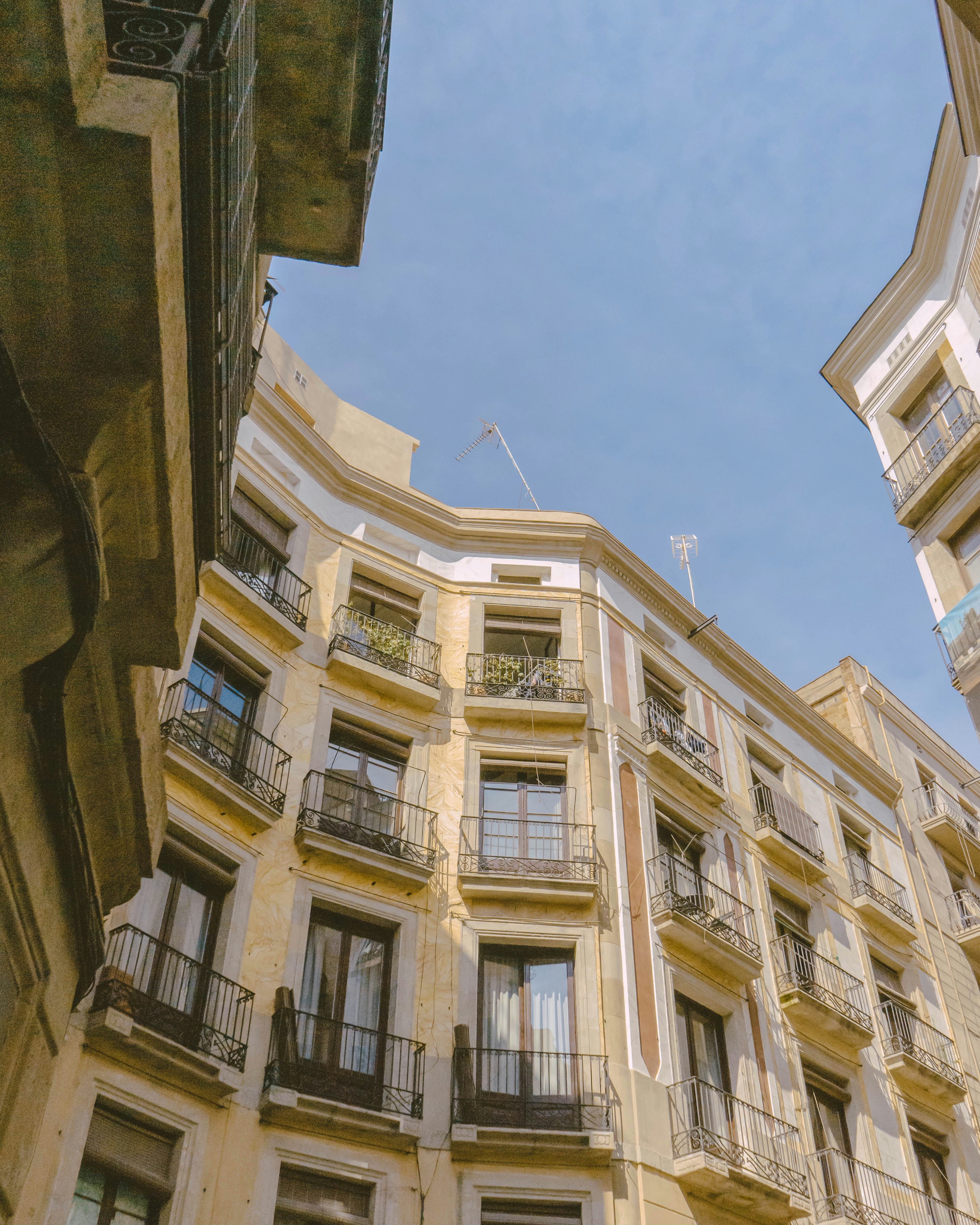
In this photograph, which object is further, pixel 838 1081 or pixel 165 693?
pixel 838 1081

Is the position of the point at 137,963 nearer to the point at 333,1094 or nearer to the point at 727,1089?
the point at 333,1094

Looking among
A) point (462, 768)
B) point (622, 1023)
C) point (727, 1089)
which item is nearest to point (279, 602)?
point (462, 768)

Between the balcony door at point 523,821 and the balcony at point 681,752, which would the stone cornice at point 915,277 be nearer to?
the balcony at point 681,752

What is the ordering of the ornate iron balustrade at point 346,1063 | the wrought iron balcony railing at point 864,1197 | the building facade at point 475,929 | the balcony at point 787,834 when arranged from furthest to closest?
the balcony at point 787,834 → the wrought iron balcony railing at point 864,1197 → the ornate iron balustrade at point 346,1063 → the building facade at point 475,929

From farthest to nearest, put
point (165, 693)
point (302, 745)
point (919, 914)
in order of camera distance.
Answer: point (919, 914)
point (302, 745)
point (165, 693)

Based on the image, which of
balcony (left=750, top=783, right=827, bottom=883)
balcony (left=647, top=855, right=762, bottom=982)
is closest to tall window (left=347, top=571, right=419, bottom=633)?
balcony (left=647, top=855, right=762, bottom=982)

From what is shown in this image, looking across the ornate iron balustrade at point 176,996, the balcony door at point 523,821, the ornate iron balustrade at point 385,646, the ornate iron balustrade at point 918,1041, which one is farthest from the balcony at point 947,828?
the ornate iron balustrade at point 176,996

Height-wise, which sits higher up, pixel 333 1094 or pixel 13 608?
pixel 333 1094

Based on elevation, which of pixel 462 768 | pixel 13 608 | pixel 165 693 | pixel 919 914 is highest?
pixel 919 914

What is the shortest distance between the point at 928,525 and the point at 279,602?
11.0 metres

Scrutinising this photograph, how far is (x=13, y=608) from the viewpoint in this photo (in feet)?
18.4

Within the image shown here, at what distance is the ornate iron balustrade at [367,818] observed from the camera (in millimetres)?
16406

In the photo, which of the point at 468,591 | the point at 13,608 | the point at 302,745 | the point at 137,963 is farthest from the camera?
the point at 468,591

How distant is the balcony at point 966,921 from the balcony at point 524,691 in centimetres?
1301
